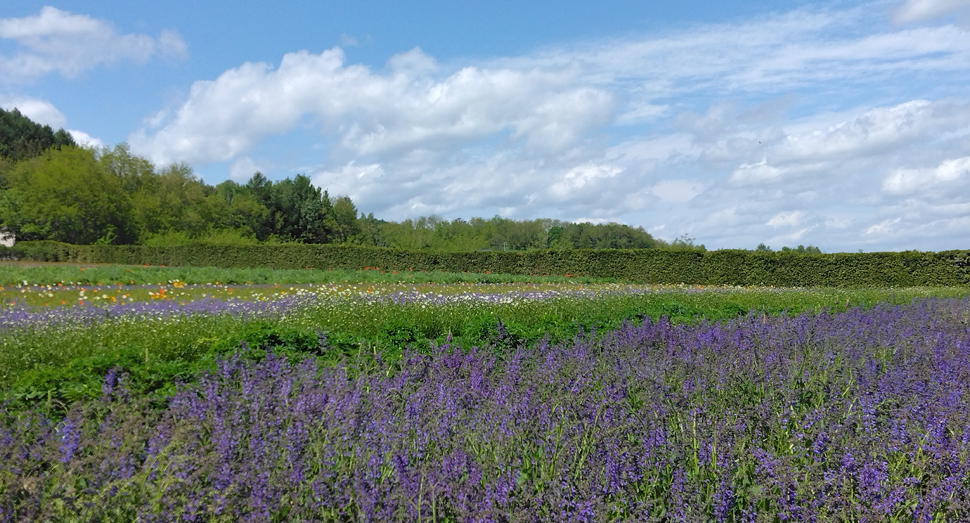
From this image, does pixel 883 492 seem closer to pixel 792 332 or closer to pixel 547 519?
pixel 547 519

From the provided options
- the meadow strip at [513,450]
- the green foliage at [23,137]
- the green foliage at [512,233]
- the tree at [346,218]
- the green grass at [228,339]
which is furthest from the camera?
the green foliage at [23,137]

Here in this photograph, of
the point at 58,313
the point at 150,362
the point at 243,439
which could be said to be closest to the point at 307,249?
the point at 58,313

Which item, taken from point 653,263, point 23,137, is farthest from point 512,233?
point 23,137

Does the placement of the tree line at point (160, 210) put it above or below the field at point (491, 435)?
above

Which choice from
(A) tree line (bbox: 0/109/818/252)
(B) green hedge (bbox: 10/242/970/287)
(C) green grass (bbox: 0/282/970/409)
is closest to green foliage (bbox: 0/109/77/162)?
(A) tree line (bbox: 0/109/818/252)

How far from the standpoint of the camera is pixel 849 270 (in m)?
25.3

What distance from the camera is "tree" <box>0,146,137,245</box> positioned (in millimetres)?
46594

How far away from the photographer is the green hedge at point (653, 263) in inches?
982

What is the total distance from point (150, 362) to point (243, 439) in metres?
2.23

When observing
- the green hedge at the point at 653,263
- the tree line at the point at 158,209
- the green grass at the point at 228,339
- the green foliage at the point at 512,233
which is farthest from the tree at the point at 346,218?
the green grass at the point at 228,339

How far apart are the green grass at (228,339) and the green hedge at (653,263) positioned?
1629 centimetres

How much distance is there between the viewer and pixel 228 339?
18.5 ft

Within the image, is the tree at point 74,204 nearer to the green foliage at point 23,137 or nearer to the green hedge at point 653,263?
the green hedge at point 653,263

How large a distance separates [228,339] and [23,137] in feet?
290
